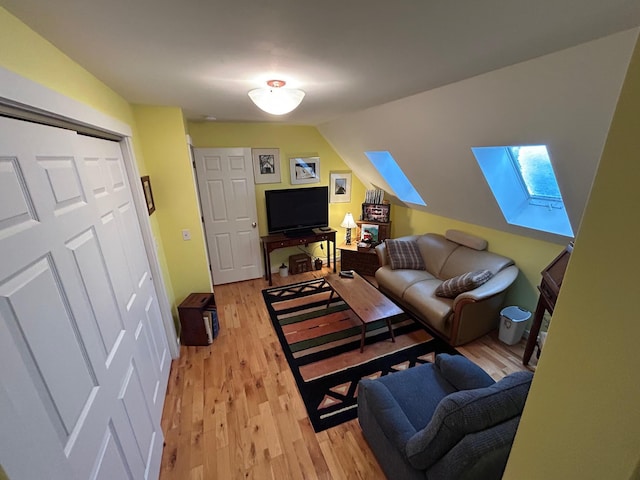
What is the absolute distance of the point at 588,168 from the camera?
5.58ft

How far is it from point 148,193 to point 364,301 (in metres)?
2.32

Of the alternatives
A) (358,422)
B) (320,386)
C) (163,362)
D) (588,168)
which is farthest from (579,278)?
(163,362)

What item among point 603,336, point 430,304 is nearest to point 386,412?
point 603,336

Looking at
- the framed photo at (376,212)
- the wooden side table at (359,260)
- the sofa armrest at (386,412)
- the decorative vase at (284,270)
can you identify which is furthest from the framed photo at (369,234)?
the sofa armrest at (386,412)

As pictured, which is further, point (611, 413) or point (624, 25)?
point (624, 25)

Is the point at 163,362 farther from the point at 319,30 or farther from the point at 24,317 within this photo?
the point at 319,30

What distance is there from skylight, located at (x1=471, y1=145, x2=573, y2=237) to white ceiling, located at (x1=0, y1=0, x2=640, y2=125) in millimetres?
1067

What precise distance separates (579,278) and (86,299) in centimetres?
168

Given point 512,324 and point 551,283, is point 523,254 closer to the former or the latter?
point 512,324

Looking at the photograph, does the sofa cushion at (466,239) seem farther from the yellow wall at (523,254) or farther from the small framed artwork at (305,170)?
Result: the small framed artwork at (305,170)

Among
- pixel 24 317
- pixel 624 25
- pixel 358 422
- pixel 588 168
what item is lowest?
pixel 358 422

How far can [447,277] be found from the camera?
3314 mm

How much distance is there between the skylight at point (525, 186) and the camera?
A: 236 centimetres

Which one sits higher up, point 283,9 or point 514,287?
point 283,9
